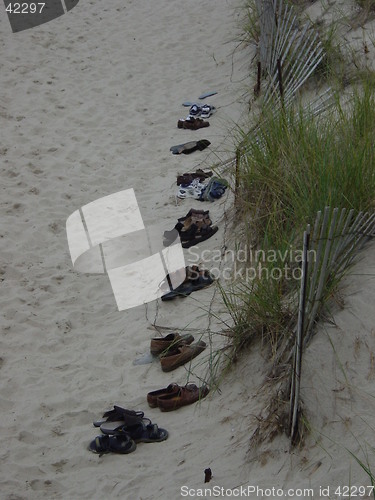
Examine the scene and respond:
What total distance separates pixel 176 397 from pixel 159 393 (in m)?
0.14

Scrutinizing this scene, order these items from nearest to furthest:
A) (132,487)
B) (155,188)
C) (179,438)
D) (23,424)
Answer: (132,487)
(179,438)
(23,424)
(155,188)

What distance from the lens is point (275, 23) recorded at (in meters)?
6.47

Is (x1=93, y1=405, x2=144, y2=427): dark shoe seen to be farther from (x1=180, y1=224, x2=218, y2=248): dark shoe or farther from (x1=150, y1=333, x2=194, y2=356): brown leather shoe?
(x1=180, y1=224, x2=218, y2=248): dark shoe

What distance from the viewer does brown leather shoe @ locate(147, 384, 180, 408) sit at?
3.57 meters

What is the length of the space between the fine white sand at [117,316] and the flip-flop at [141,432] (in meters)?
0.04

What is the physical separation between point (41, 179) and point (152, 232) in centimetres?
129

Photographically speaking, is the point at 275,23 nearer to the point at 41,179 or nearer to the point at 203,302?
the point at 41,179

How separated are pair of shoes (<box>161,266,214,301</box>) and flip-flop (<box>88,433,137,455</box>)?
1242 millimetres

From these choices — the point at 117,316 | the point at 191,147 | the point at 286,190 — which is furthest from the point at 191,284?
the point at 191,147

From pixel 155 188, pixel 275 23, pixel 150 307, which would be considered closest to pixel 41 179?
pixel 155 188

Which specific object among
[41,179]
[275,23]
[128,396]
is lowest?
[128,396]

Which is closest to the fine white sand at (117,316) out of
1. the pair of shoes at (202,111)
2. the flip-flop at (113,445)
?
the flip-flop at (113,445)

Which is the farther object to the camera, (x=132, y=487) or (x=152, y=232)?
(x=152, y=232)

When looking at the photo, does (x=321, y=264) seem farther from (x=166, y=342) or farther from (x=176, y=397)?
(x=166, y=342)
